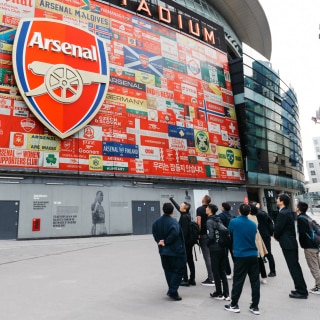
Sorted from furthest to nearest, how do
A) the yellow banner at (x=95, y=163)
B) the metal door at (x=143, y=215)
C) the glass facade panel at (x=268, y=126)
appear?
the glass facade panel at (x=268, y=126), the metal door at (x=143, y=215), the yellow banner at (x=95, y=163)

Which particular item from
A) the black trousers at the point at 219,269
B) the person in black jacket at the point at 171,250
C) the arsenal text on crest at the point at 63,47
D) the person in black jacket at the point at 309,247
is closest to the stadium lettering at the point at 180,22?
the arsenal text on crest at the point at 63,47

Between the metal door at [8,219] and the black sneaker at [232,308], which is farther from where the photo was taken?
the metal door at [8,219]

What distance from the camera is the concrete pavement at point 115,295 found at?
4273 millimetres

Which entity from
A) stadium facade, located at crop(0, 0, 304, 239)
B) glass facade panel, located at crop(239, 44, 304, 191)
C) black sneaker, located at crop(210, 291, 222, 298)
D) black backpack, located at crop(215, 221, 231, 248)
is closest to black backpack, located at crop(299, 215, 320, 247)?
black backpack, located at crop(215, 221, 231, 248)

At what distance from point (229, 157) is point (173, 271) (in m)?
22.0

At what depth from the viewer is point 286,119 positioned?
34.6 m

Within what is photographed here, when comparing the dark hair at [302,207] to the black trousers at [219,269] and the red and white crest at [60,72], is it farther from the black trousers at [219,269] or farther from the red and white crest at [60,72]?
the red and white crest at [60,72]

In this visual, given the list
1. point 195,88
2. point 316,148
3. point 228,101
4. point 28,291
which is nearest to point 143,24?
point 195,88

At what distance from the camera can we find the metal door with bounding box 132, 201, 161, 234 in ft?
65.7

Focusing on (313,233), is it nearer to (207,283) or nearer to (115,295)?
(207,283)

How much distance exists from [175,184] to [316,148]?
99584mm

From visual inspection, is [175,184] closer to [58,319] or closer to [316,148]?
[58,319]

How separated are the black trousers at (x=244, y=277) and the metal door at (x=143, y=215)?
15848 millimetres

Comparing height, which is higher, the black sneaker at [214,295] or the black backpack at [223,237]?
the black backpack at [223,237]
